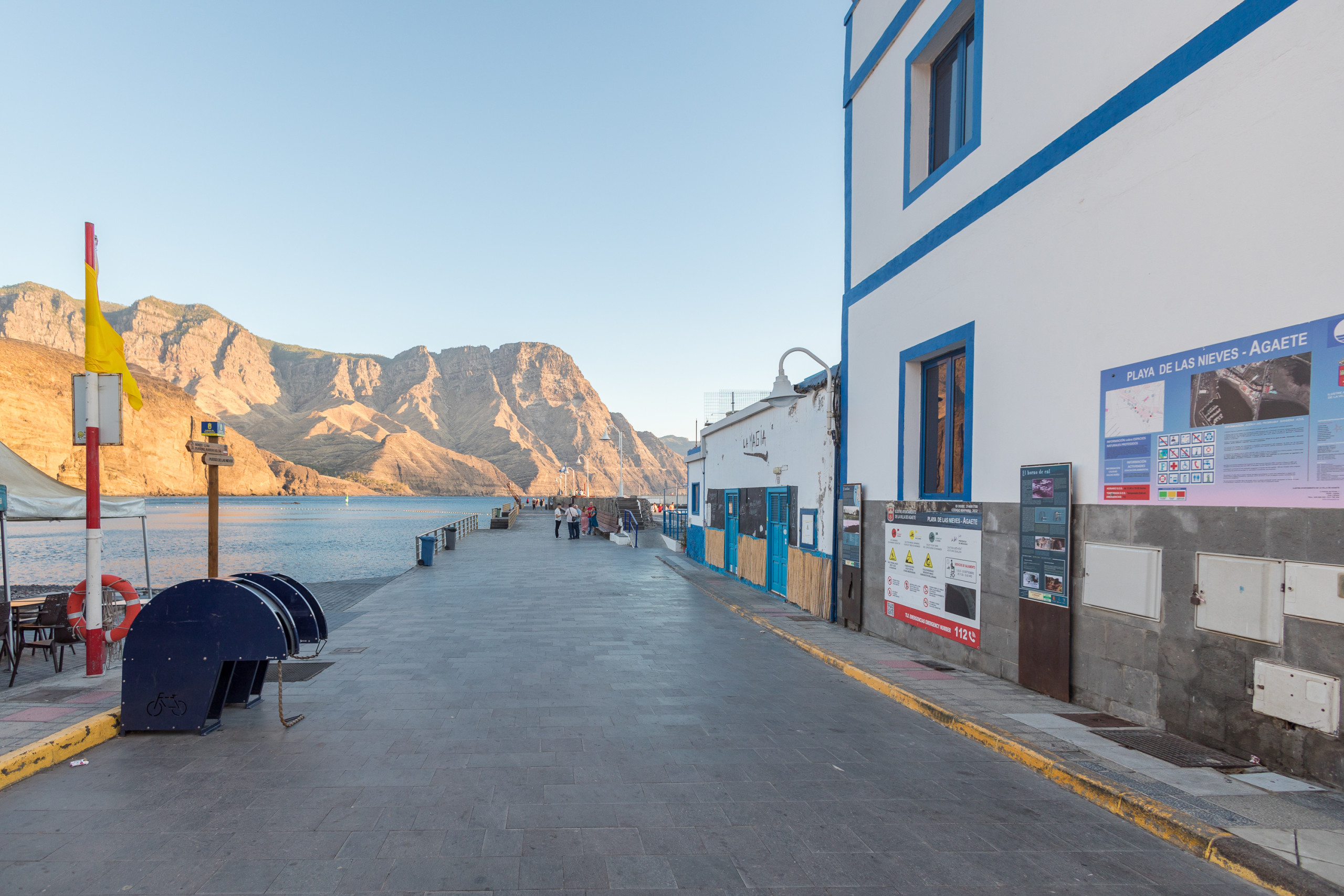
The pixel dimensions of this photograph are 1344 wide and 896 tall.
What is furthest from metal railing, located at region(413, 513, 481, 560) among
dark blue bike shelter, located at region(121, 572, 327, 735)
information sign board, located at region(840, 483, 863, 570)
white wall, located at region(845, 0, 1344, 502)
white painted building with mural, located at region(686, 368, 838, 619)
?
white wall, located at region(845, 0, 1344, 502)

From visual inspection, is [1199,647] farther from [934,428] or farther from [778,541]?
[778,541]

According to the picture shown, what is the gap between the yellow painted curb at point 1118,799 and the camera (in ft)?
12.1

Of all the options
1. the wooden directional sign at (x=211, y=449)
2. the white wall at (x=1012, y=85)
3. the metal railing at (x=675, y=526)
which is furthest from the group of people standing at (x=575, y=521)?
the white wall at (x=1012, y=85)

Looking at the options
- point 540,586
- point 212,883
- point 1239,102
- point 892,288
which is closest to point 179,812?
point 212,883

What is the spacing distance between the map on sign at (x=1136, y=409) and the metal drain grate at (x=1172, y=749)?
2.34m

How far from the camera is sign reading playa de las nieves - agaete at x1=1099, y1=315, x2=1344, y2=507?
4.37 m

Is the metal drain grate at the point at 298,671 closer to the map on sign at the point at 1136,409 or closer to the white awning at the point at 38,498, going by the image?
the white awning at the point at 38,498

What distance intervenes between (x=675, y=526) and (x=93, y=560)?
29.5 m

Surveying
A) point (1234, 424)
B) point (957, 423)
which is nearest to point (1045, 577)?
point (1234, 424)

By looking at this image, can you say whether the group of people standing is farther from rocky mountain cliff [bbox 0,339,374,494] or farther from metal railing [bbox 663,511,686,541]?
rocky mountain cliff [bbox 0,339,374,494]

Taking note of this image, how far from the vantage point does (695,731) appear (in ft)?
19.2

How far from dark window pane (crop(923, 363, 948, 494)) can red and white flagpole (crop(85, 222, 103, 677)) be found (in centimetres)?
944

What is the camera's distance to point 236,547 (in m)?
40.3

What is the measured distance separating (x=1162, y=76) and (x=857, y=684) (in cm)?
619
